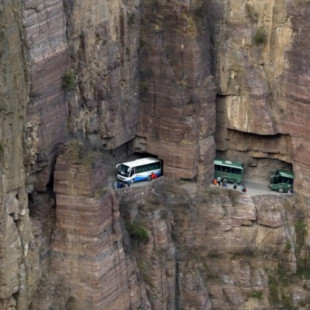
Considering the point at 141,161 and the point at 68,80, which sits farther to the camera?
the point at 141,161

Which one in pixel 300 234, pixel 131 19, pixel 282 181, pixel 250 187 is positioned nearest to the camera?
pixel 131 19

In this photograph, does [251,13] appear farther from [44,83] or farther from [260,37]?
[44,83]

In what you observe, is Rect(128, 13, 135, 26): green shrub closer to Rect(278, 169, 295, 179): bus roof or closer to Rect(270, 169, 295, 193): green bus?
Rect(270, 169, 295, 193): green bus

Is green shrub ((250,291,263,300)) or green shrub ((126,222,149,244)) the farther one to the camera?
green shrub ((250,291,263,300))

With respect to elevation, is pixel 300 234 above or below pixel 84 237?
below

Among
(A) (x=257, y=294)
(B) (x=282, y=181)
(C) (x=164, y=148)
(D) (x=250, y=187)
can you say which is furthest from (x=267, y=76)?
Result: (A) (x=257, y=294)

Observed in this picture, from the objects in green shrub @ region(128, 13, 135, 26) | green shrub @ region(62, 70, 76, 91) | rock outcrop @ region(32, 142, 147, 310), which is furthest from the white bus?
green shrub @ region(62, 70, 76, 91)
